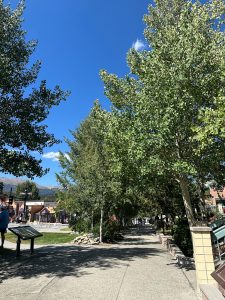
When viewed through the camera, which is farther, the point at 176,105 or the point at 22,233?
the point at 22,233

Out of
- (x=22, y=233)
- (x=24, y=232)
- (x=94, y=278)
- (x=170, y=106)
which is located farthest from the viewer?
(x=24, y=232)

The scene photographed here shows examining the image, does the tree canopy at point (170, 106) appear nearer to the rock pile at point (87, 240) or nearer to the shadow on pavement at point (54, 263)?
the shadow on pavement at point (54, 263)

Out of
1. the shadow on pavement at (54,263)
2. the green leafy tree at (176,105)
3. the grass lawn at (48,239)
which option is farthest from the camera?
the grass lawn at (48,239)

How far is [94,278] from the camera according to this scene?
9.20 meters

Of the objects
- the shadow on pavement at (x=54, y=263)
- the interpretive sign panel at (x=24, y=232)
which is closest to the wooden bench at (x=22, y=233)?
the interpretive sign panel at (x=24, y=232)

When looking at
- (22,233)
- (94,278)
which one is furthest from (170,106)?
(22,233)

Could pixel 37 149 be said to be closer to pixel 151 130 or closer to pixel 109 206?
pixel 151 130

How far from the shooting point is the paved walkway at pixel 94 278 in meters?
7.70

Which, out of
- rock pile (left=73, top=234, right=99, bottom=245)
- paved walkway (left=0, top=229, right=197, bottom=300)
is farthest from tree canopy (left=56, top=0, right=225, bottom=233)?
rock pile (left=73, top=234, right=99, bottom=245)

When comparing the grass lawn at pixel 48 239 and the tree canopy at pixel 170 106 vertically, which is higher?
the tree canopy at pixel 170 106

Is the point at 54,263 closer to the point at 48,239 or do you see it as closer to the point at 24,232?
the point at 24,232

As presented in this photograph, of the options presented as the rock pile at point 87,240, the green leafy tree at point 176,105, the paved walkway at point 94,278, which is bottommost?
the paved walkway at point 94,278

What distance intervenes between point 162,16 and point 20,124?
8574mm

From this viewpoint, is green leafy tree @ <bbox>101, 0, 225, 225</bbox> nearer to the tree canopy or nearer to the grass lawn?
the tree canopy
